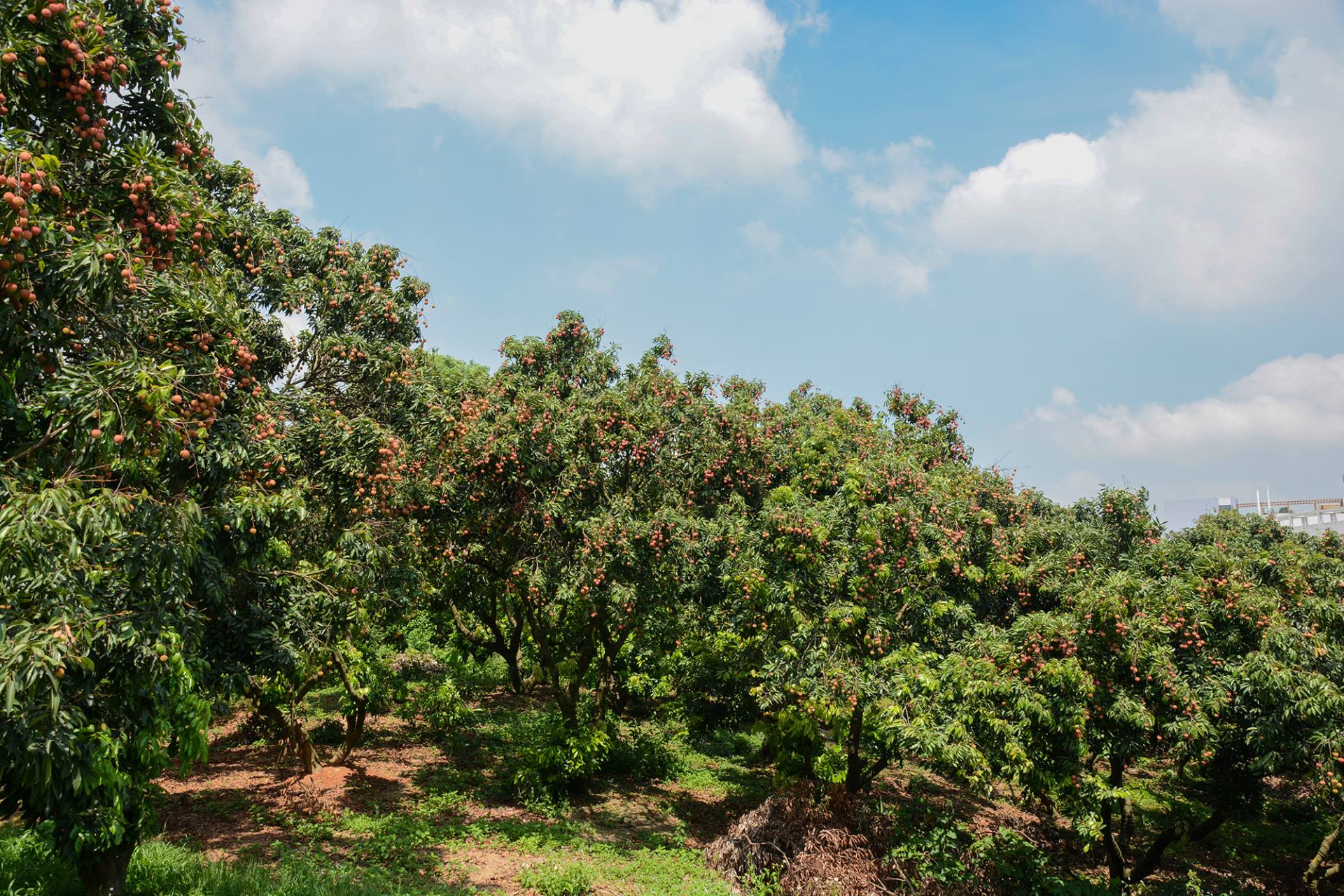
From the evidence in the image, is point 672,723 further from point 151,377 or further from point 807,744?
point 151,377

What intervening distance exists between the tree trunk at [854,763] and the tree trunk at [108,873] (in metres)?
9.77

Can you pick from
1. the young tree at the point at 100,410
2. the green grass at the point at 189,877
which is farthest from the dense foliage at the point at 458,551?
the green grass at the point at 189,877

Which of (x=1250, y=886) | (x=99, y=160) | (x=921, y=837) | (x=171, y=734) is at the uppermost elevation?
(x=99, y=160)

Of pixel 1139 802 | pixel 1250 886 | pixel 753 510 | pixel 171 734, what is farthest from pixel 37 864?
pixel 1139 802

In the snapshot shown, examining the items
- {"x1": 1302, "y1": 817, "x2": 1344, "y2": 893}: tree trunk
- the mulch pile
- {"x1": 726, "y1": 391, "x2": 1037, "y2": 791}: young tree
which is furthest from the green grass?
{"x1": 1302, "y1": 817, "x2": 1344, "y2": 893}: tree trunk

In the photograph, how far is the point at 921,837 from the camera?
11.1 m

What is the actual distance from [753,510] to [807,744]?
447cm

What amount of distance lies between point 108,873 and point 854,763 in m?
10.7

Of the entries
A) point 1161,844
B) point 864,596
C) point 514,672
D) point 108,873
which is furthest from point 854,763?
point 514,672

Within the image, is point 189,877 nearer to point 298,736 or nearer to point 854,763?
point 298,736

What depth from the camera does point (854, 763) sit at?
43.6ft

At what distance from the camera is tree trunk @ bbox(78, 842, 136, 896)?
721 cm

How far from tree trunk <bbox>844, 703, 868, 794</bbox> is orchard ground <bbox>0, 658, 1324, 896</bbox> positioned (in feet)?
2.47

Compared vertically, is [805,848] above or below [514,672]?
below
